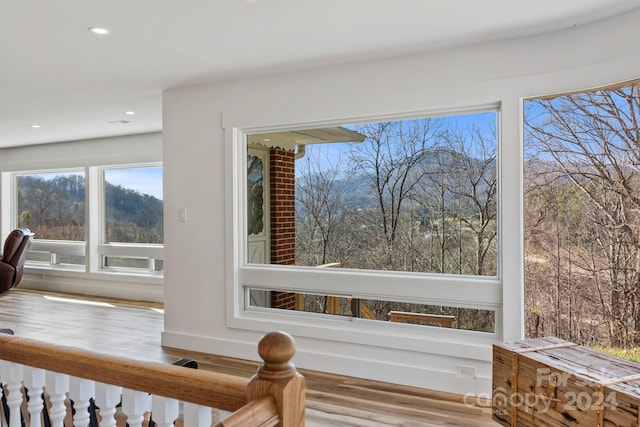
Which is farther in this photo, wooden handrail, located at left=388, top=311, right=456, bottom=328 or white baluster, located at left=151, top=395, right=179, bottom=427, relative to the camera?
wooden handrail, located at left=388, top=311, right=456, bottom=328

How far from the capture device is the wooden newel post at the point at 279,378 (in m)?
0.95

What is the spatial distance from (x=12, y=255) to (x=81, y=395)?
7.37m

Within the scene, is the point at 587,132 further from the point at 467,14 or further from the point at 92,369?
the point at 92,369

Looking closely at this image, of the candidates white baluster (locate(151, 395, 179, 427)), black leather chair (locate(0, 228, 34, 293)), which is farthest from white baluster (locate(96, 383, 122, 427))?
black leather chair (locate(0, 228, 34, 293))

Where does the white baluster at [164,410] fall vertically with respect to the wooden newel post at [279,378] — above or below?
below

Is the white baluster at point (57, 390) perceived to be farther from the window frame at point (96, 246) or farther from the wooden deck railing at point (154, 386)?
the window frame at point (96, 246)

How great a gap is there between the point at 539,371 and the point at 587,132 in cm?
157

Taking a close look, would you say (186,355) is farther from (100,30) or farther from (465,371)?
(100,30)

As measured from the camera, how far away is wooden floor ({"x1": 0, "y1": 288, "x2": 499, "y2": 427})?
2912 mm

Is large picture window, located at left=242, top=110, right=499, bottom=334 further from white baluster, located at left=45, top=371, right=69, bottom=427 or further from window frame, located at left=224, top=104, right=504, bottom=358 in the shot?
white baluster, located at left=45, top=371, right=69, bottom=427

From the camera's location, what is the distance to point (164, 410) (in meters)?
1.12

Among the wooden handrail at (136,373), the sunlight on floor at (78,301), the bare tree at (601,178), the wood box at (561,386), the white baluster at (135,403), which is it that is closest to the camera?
the wooden handrail at (136,373)

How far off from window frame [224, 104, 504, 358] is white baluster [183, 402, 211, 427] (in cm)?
257

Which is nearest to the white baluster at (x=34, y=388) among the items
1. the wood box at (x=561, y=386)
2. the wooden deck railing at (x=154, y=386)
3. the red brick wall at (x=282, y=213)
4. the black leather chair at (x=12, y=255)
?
the wooden deck railing at (x=154, y=386)
